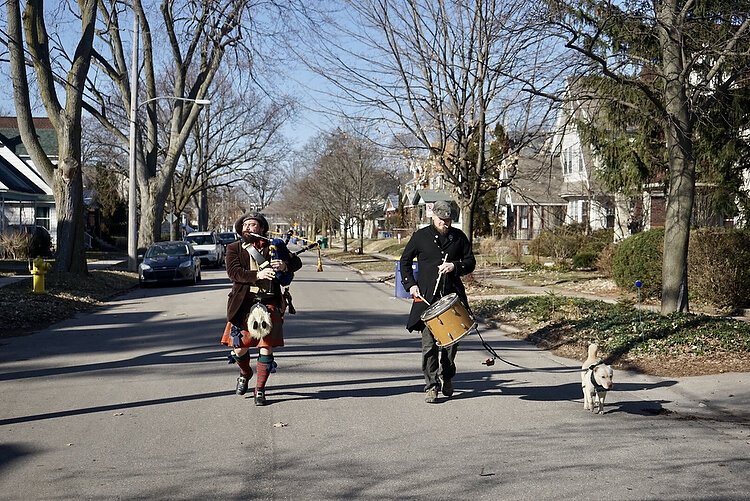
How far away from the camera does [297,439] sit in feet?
24.5

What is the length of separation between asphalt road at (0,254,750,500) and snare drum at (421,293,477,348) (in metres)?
0.72

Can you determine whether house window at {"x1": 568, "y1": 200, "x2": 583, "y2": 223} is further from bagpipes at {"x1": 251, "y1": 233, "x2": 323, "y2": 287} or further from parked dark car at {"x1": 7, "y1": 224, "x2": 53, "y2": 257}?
bagpipes at {"x1": 251, "y1": 233, "x2": 323, "y2": 287}

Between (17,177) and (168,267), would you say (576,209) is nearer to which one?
(168,267)

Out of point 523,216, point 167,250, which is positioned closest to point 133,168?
point 167,250

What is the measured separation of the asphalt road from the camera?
20.1 ft

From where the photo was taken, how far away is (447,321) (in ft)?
28.4

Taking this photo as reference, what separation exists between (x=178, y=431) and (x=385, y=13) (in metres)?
15.4

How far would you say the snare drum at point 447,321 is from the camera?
865 cm

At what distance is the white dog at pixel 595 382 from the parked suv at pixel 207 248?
33.9 metres

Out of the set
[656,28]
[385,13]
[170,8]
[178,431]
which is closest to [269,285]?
[178,431]

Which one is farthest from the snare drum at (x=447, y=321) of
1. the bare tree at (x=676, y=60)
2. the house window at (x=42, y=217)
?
the house window at (x=42, y=217)

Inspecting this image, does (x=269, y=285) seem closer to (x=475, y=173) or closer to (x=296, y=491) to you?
(x=296, y=491)

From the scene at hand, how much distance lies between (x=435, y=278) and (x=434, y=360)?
0.84 m

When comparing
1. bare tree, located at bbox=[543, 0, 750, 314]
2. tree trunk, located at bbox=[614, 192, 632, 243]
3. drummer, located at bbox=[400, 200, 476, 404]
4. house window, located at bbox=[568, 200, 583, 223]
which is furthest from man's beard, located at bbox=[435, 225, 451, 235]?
house window, located at bbox=[568, 200, 583, 223]
